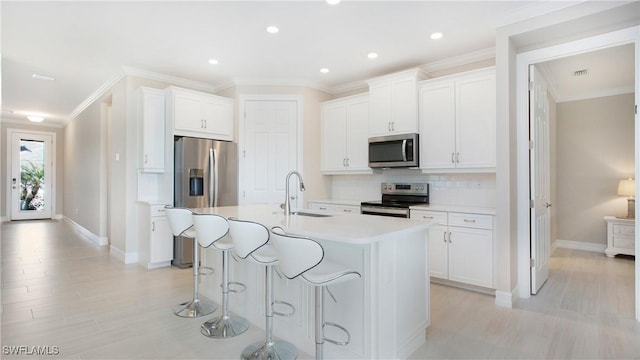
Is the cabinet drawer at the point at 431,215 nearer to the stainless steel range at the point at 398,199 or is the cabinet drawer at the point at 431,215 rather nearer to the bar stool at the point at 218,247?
the stainless steel range at the point at 398,199

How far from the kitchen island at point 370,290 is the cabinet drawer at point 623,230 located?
4209 millimetres

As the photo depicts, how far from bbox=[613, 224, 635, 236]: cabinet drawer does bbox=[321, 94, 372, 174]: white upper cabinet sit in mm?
3647

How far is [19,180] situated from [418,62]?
10313 mm

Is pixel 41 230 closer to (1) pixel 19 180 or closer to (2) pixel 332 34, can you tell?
(1) pixel 19 180

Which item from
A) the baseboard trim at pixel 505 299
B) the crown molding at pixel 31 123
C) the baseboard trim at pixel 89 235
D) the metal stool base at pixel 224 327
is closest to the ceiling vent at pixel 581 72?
the baseboard trim at pixel 505 299

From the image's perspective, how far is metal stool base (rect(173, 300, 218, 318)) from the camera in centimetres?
292

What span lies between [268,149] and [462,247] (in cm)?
299

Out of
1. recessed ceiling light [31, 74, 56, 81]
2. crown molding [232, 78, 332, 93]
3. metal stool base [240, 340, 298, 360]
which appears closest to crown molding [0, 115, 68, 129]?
recessed ceiling light [31, 74, 56, 81]

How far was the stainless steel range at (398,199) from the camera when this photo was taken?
404cm

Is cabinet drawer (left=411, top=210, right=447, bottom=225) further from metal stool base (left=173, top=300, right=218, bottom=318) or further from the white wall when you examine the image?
the white wall

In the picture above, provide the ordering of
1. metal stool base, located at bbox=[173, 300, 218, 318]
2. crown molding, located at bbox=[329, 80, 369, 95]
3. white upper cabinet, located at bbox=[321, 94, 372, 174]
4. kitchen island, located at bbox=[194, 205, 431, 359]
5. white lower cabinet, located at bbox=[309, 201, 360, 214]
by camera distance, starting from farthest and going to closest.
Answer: crown molding, located at bbox=[329, 80, 369, 95], white upper cabinet, located at bbox=[321, 94, 372, 174], white lower cabinet, located at bbox=[309, 201, 360, 214], metal stool base, located at bbox=[173, 300, 218, 318], kitchen island, located at bbox=[194, 205, 431, 359]

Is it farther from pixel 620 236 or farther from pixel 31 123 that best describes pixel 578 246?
pixel 31 123

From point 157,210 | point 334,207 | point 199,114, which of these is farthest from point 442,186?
point 157,210

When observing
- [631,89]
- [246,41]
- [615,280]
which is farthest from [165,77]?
[631,89]
